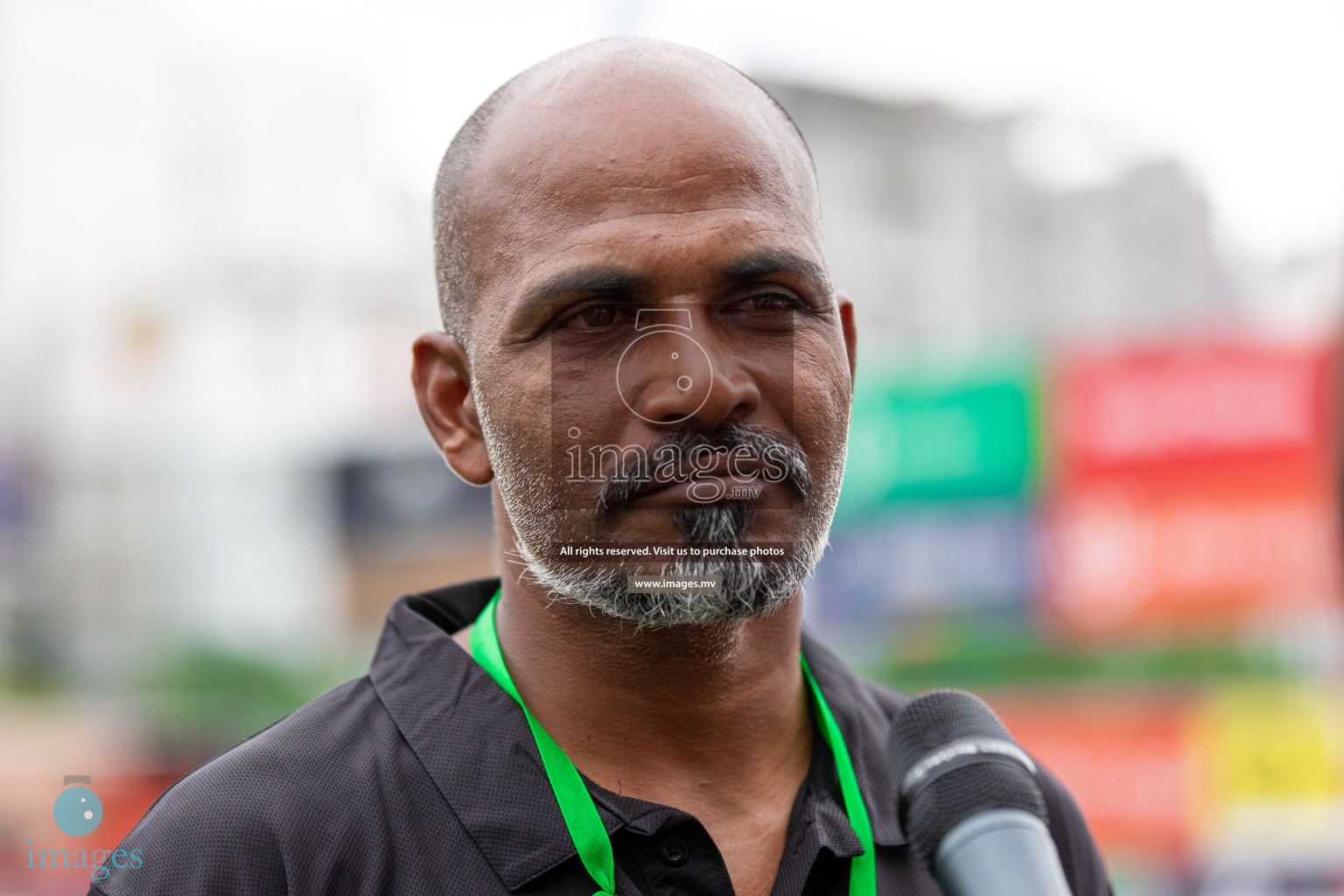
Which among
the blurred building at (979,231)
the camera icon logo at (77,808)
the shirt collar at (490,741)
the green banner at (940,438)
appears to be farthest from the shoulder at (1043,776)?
the blurred building at (979,231)

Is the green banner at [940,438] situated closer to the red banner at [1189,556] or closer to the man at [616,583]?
the red banner at [1189,556]

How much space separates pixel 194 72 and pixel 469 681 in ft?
218

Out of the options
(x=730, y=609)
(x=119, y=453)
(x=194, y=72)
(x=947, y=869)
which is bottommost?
(x=119, y=453)

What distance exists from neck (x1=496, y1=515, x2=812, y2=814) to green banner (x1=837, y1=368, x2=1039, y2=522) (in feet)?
37.7

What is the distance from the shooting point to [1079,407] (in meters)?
13.6

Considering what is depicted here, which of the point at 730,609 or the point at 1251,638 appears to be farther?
the point at 1251,638

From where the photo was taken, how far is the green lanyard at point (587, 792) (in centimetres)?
210

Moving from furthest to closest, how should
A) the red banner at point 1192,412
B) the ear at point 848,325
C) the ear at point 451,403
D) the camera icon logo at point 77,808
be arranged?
the red banner at point 1192,412 → the camera icon logo at point 77,808 → the ear at point 848,325 → the ear at point 451,403

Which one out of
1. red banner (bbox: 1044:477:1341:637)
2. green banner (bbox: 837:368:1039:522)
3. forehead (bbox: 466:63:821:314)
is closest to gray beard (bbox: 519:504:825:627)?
forehead (bbox: 466:63:821:314)

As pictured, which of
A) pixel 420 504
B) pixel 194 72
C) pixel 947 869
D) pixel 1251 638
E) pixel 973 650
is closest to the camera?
pixel 947 869

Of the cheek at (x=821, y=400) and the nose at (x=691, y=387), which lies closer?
the nose at (x=691, y=387)

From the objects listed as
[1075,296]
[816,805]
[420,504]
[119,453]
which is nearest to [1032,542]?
[816,805]

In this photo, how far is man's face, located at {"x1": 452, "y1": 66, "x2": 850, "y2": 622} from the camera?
7.23 feet

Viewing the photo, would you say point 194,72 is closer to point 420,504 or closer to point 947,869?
point 420,504
